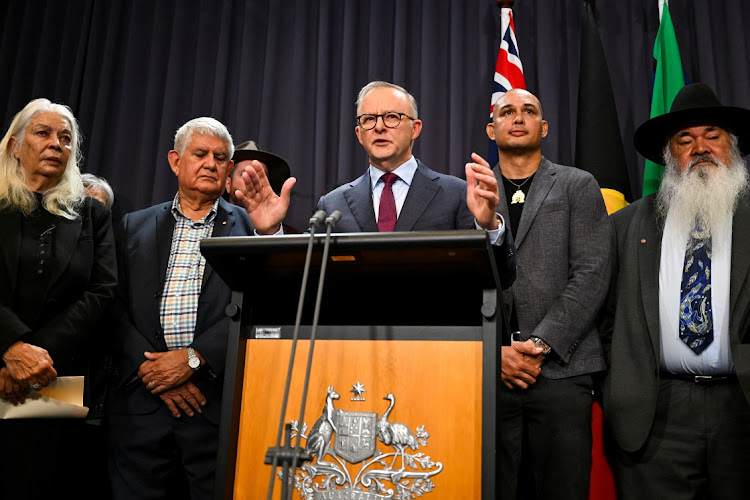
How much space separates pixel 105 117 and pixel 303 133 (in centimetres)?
130

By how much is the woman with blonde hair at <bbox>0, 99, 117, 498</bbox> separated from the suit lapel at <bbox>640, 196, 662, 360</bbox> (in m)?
1.94

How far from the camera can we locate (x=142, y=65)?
4477mm

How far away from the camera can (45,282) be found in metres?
2.41

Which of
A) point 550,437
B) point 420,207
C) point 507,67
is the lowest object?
point 550,437

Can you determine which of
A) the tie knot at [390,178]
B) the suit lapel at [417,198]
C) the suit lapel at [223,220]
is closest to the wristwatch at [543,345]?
the suit lapel at [417,198]

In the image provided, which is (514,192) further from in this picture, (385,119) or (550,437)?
(550,437)

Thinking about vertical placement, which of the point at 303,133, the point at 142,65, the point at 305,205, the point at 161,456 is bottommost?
the point at 161,456

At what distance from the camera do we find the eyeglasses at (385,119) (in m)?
2.47

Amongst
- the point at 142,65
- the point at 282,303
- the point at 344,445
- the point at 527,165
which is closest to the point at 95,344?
the point at 282,303

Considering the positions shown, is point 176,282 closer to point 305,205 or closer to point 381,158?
point 381,158

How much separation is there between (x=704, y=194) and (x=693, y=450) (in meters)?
0.97

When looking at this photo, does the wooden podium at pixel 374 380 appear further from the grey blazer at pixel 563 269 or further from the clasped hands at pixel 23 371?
the clasped hands at pixel 23 371

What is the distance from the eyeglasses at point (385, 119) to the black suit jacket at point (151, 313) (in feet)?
2.16

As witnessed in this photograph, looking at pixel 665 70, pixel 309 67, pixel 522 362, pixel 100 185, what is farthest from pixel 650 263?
pixel 100 185
